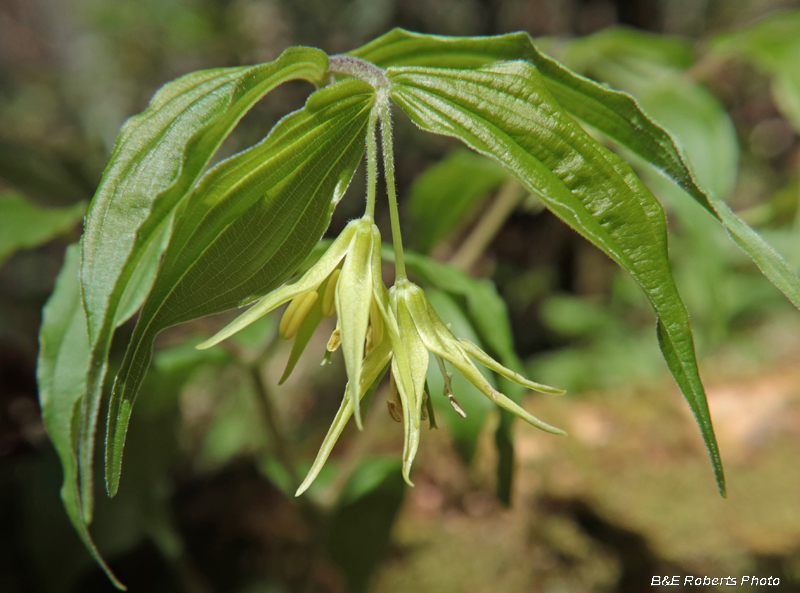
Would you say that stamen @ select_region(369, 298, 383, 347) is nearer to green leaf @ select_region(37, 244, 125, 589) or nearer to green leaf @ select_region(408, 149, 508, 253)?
green leaf @ select_region(37, 244, 125, 589)

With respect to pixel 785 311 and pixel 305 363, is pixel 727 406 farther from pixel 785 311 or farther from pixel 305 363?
pixel 305 363

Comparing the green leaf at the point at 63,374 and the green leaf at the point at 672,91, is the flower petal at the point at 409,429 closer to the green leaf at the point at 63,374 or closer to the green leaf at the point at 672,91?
the green leaf at the point at 63,374

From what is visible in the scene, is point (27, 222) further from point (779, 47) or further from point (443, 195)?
point (779, 47)

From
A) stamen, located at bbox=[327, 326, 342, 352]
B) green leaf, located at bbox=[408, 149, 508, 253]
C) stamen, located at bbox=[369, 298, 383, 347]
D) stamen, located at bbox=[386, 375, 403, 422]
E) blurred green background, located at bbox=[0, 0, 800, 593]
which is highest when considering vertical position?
stamen, located at bbox=[369, 298, 383, 347]

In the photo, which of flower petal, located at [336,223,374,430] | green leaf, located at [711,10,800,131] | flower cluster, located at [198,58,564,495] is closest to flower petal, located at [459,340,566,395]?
flower cluster, located at [198,58,564,495]

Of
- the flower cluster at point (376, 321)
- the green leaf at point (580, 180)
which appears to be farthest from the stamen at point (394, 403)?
the green leaf at point (580, 180)
